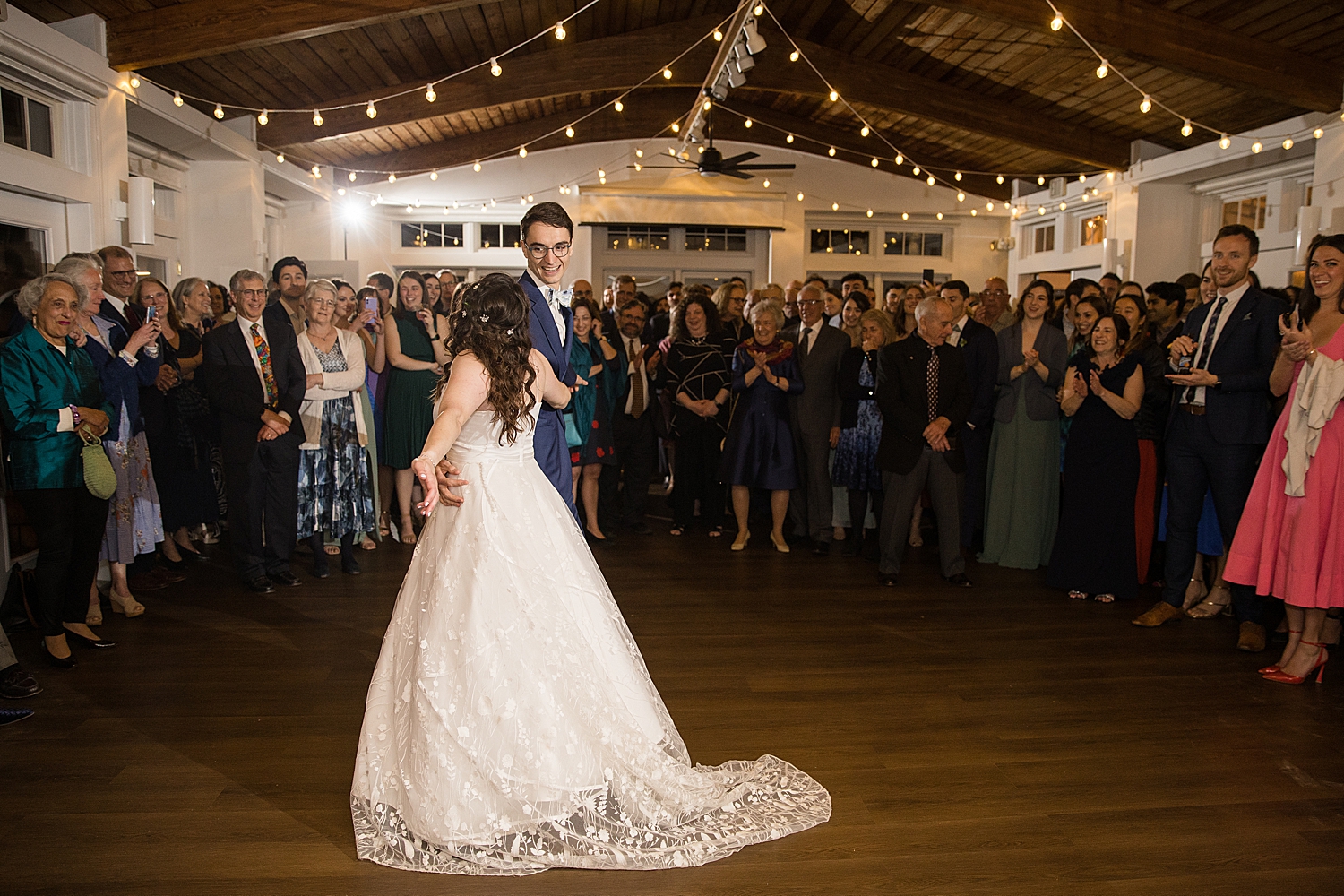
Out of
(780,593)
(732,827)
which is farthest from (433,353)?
(732,827)

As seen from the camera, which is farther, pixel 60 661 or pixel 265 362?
pixel 265 362

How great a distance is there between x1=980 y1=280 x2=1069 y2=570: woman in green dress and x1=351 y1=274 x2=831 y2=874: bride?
3.07 m

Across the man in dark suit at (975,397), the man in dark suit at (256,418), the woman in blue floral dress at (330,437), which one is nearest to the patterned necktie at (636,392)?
the woman in blue floral dress at (330,437)

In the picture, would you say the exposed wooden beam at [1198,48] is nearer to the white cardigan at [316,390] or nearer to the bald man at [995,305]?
the bald man at [995,305]

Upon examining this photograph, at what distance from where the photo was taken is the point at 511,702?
7.07 feet

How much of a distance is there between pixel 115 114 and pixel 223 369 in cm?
291

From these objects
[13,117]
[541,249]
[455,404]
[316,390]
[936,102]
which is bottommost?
[316,390]

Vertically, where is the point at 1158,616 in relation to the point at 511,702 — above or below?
below

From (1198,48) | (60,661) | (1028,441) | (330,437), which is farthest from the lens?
(1198,48)

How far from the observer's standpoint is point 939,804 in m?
2.48

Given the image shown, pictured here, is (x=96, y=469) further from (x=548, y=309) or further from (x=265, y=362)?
(x=548, y=309)

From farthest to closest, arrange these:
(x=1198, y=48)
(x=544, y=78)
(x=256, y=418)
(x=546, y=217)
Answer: (x=544, y=78) < (x=1198, y=48) < (x=256, y=418) < (x=546, y=217)

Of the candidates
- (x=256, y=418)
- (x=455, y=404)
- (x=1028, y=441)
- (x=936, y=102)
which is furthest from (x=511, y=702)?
(x=936, y=102)

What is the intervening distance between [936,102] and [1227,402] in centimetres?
645
